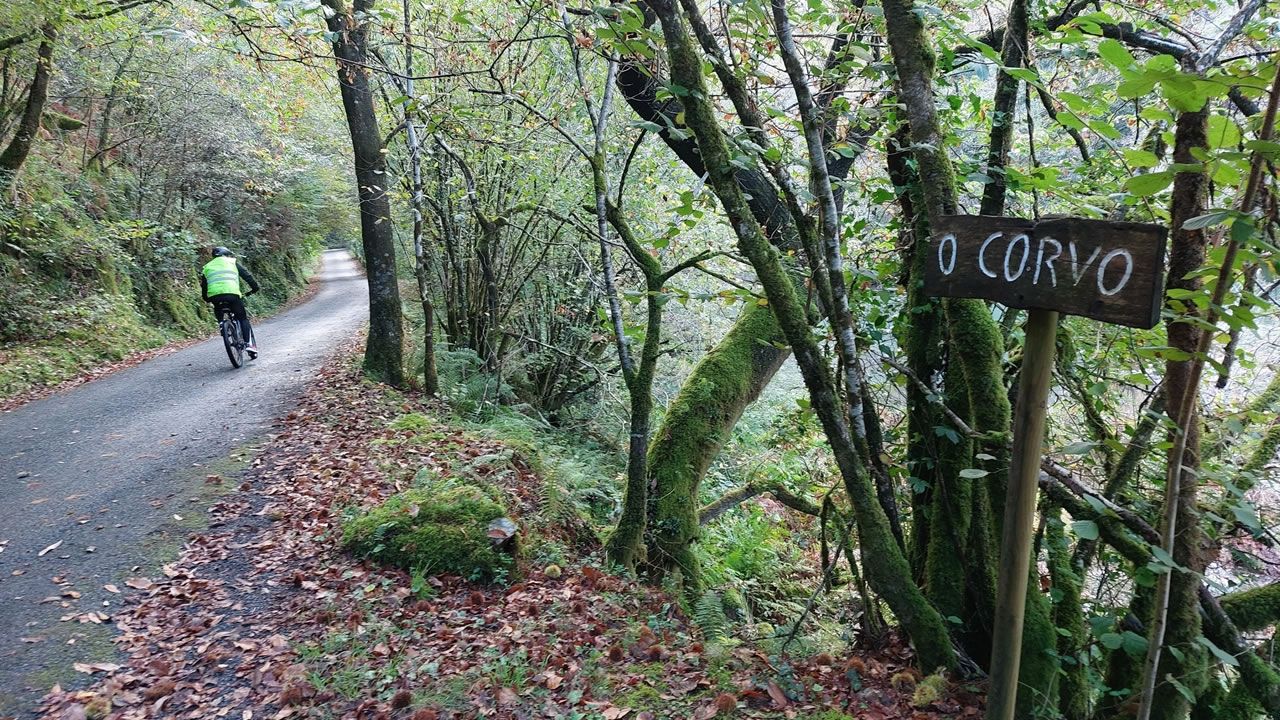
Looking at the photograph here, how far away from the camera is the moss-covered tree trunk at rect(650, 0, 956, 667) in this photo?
342cm

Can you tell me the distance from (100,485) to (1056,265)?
25.7 ft

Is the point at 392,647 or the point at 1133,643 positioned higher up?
the point at 1133,643

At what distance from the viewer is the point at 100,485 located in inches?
249

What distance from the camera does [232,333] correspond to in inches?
442

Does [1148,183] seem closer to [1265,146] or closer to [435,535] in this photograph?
[1265,146]

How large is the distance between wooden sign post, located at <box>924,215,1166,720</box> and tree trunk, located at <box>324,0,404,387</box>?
8.61m

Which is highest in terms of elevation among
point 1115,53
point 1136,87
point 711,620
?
point 1115,53

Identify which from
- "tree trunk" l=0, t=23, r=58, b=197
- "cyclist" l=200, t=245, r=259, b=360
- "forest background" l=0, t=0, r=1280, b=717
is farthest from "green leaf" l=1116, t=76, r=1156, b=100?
"tree trunk" l=0, t=23, r=58, b=197

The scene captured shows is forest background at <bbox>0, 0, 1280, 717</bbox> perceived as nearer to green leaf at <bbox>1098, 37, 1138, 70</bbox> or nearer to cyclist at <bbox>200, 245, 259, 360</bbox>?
green leaf at <bbox>1098, 37, 1138, 70</bbox>

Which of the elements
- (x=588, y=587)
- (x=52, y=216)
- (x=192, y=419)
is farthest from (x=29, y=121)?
(x=588, y=587)

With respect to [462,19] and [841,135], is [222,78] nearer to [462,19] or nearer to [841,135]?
[462,19]

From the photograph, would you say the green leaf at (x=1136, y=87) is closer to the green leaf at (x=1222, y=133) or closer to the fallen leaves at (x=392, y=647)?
the green leaf at (x=1222, y=133)

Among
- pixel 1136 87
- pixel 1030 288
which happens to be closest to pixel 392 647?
pixel 1030 288

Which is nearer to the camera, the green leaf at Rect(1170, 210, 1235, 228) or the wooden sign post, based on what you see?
the green leaf at Rect(1170, 210, 1235, 228)
